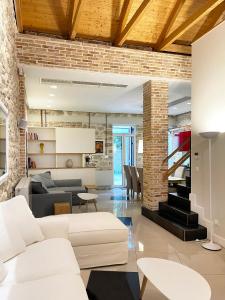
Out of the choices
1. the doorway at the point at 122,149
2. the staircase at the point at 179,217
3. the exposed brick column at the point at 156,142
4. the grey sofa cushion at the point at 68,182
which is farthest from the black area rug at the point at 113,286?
the doorway at the point at 122,149

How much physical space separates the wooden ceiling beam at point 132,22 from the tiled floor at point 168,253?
3753 mm

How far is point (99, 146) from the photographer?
962 cm

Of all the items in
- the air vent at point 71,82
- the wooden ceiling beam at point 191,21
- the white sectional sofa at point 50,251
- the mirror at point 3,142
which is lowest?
the white sectional sofa at point 50,251

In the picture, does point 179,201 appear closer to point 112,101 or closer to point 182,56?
point 182,56

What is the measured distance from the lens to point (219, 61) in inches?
148

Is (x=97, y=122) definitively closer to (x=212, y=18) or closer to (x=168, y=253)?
(x=212, y=18)

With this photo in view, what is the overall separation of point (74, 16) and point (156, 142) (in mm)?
2996

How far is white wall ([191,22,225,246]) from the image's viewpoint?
3.70 metres

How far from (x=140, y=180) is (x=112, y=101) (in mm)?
2655

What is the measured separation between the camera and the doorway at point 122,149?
10039 mm

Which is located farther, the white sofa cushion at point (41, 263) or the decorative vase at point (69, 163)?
the decorative vase at point (69, 163)

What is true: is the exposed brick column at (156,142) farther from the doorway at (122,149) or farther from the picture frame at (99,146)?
the doorway at (122,149)

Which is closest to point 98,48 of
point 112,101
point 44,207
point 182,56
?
point 182,56

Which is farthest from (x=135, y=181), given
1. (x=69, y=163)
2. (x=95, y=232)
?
(x=95, y=232)
